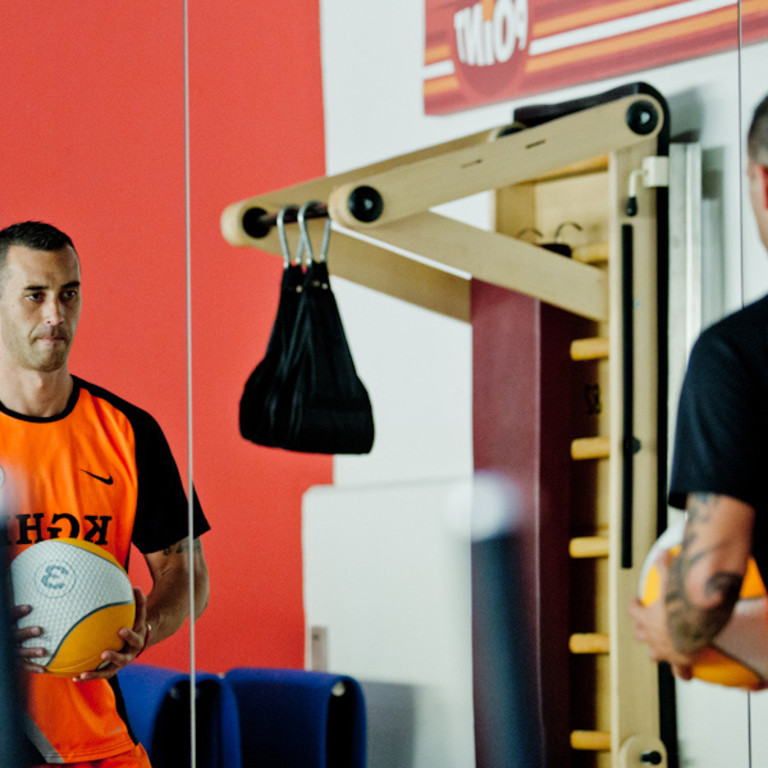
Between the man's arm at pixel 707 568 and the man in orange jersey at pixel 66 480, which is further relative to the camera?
the man in orange jersey at pixel 66 480

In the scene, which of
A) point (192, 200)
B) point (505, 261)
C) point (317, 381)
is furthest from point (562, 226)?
point (192, 200)

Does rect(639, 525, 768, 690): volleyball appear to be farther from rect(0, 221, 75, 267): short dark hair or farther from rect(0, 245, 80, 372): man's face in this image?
rect(0, 221, 75, 267): short dark hair

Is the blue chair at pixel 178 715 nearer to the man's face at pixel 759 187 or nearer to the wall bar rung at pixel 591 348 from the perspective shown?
the wall bar rung at pixel 591 348

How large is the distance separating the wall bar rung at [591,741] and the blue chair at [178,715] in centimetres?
73

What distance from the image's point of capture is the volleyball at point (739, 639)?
2.13 m

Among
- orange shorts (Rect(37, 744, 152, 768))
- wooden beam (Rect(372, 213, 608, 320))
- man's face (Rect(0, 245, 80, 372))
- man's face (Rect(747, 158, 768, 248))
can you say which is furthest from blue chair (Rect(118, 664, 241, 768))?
man's face (Rect(747, 158, 768, 248))

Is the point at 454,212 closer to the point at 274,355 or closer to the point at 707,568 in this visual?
the point at 274,355

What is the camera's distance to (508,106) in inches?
111

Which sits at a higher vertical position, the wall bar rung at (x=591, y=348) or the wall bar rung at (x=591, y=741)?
the wall bar rung at (x=591, y=348)

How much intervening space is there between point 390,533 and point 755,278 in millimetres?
942

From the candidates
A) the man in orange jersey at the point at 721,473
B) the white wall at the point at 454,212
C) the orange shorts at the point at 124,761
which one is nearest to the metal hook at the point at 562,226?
the white wall at the point at 454,212

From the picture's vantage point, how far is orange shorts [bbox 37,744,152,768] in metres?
2.63

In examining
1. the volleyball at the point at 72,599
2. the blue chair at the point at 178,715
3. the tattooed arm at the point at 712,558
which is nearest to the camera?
the tattooed arm at the point at 712,558

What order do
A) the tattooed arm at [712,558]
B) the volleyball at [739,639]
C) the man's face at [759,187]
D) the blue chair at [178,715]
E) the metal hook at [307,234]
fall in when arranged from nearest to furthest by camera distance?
the tattooed arm at [712,558]
the volleyball at [739,639]
the man's face at [759,187]
the metal hook at [307,234]
the blue chair at [178,715]
